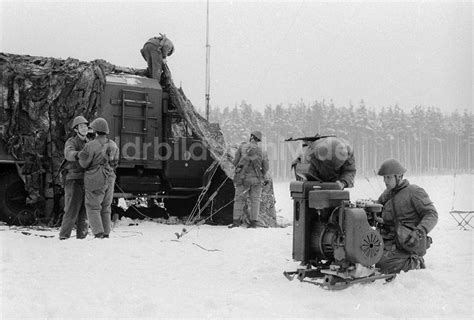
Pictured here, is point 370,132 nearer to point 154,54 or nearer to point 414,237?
point 154,54

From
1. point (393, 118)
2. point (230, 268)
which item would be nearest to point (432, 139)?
point (393, 118)

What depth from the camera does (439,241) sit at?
8523 millimetres


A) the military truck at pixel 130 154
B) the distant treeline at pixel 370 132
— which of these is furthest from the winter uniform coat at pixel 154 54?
the distant treeline at pixel 370 132

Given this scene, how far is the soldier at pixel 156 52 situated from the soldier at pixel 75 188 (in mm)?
4246

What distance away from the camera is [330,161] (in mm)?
5590

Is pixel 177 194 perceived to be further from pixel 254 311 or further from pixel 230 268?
pixel 254 311

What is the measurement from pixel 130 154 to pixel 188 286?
6.52m

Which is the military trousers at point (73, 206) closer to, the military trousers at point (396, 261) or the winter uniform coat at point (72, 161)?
the winter uniform coat at point (72, 161)

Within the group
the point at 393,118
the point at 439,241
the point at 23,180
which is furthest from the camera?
the point at 393,118

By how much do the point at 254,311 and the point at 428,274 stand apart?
213cm

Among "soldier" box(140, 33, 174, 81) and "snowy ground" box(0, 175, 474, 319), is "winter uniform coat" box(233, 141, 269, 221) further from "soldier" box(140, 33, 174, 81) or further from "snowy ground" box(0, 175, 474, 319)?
"snowy ground" box(0, 175, 474, 319)

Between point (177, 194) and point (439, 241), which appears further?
point (177, 194)

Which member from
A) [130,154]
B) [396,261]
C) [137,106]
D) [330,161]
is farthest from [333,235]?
[137,106]

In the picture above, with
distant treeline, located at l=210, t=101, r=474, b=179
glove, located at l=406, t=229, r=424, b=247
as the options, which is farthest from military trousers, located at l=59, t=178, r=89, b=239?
distant treeline, located at l=210, t=101, r=474, b=179
